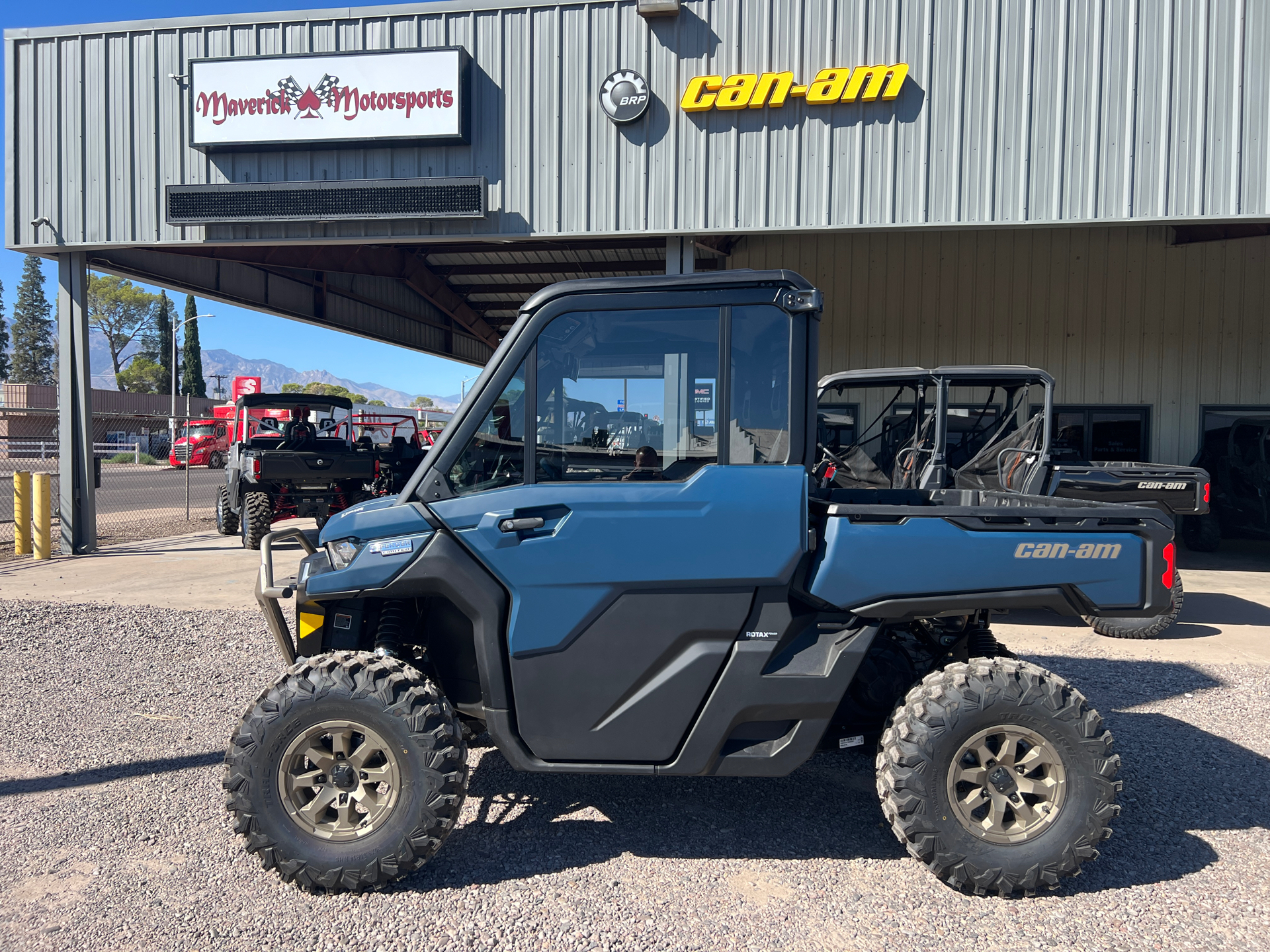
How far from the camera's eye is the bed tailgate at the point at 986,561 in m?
2.90

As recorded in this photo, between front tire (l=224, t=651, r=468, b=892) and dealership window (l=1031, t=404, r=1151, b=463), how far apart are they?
1326 centimetres

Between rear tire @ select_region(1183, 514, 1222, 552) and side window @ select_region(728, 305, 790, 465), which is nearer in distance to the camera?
side window @ select_region(728, 305, 790, 465)

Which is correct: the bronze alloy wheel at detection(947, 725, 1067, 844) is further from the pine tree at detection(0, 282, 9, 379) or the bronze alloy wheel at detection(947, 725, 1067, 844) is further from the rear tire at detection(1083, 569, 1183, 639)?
the pine tree at detection(0, 282, 9, 379)

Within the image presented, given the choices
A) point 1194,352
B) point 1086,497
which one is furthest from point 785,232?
point 1194,352

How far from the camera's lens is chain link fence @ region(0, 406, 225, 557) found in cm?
1295

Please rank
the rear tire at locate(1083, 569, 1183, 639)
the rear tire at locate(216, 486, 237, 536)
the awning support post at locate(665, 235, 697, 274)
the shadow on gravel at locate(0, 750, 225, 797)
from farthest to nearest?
the rear tire at locate(216, 486, 237, 536)
the awning support post at locate(665, 235, 697, 274)
the rear tire at locate(1083, 569, 1183, 639)
the shadow on gravel at locate(0, 750, 225, 797)

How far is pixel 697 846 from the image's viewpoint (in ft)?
10.7

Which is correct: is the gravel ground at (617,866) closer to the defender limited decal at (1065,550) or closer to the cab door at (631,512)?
the cab door at (631,512)

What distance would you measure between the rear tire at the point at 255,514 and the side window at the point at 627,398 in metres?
9.99

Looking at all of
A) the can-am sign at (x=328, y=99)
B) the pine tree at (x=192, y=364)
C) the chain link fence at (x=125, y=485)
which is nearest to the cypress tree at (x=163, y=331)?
the pine tree at (x=192, y=364)

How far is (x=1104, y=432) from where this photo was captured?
534 inches

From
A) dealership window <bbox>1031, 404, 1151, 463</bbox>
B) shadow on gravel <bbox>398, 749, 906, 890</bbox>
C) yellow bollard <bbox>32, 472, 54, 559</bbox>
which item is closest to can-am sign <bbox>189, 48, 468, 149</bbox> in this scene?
yellow bollard <bbox>32, 472, 54, 559</bbox>

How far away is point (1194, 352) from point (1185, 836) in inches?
507

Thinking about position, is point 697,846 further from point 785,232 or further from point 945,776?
point 785,232
